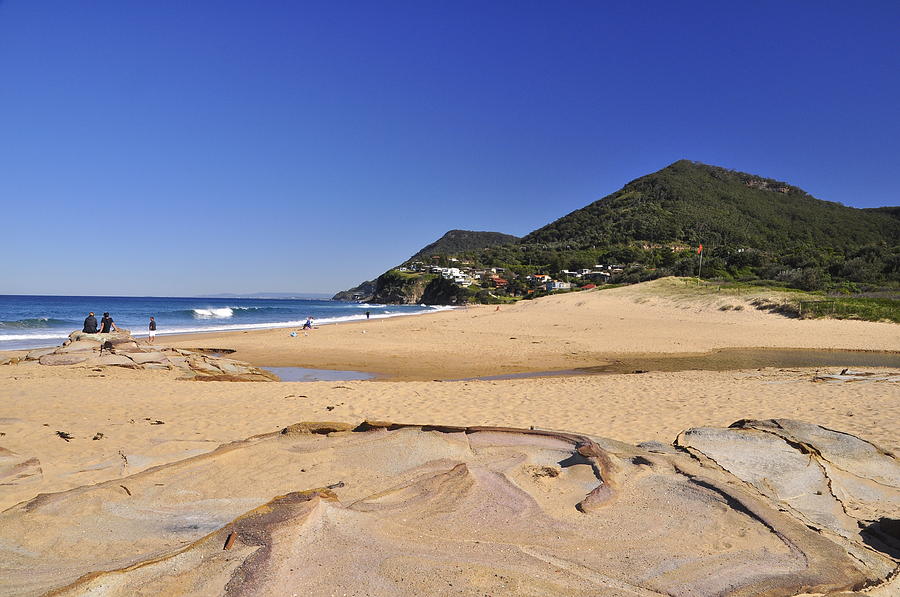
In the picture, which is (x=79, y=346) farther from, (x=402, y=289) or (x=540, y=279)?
(x=402, y=289)

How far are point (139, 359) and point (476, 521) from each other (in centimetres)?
1296

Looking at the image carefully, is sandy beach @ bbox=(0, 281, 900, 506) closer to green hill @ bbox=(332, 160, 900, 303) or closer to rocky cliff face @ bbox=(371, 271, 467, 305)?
green hill @ bbox=(332, 160, 900, 303)

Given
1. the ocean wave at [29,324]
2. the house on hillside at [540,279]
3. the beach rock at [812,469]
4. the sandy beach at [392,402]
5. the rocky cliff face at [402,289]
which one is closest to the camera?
the beach rock at [812,469]

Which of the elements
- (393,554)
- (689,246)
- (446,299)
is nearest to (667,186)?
(689,246)

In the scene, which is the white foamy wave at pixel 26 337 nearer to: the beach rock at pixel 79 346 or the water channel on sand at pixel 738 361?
the beach rock at pixel 79 346

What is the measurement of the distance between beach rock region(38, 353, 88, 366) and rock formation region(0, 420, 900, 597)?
1184cm

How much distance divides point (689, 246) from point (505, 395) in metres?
91.6

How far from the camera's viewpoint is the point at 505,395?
10.2m

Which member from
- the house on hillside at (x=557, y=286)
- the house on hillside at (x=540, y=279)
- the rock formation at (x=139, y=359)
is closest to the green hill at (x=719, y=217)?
the house on hillside at (x=540, y=279)

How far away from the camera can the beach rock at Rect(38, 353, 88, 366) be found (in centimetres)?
1257

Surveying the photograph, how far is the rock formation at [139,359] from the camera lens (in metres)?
12.4

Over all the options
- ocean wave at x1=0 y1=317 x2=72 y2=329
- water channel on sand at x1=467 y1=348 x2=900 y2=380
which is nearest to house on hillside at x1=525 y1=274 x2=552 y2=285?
water channel on sand at x1=467 y1=348 x2=900 y2=380

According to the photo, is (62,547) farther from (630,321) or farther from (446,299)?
(446,299)

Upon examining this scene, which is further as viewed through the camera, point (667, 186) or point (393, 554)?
point (667, 186)
